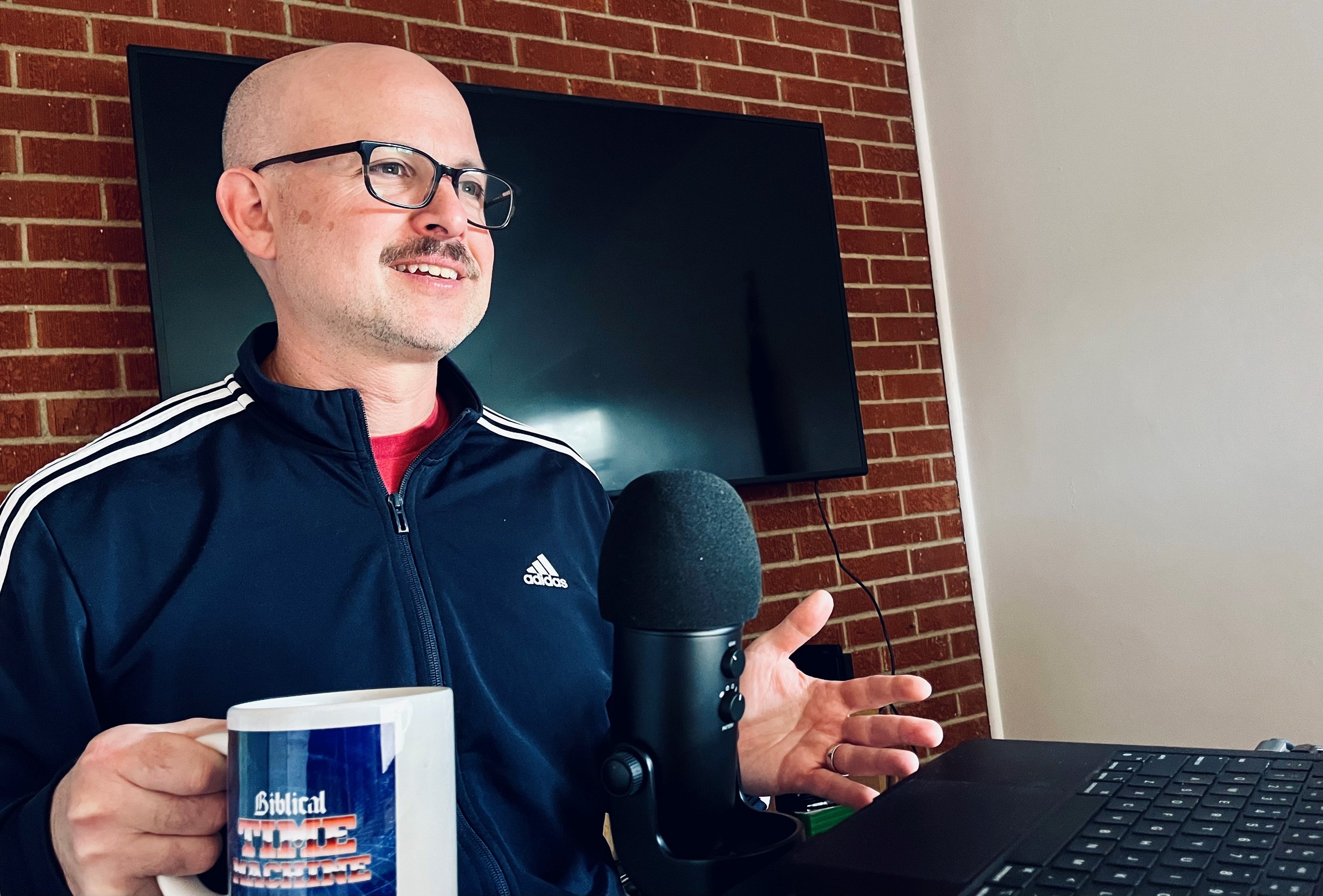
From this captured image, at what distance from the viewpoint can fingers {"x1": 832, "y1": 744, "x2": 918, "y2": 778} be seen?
0.80 m

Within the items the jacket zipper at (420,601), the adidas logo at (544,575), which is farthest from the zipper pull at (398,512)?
the adidas logo at (544,575)

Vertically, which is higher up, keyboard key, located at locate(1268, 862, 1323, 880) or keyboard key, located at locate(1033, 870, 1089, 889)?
keyboard key, located at locate(1033, 870, 1089, 889)

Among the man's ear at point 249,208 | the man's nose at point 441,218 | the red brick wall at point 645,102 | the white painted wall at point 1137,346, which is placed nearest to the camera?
the man's nose at point 441,218

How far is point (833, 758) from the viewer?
847 mm

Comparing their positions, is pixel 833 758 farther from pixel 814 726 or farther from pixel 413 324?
pixel 413 324

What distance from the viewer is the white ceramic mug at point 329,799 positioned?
18.1 inches

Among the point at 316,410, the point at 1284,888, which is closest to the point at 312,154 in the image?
the point at 316,410

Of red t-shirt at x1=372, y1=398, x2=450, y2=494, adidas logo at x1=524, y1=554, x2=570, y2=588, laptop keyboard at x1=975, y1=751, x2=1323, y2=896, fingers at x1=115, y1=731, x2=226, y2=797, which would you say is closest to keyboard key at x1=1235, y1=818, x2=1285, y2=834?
laptop keyboard at x1=975, y1=751, x2=1323, y2=896

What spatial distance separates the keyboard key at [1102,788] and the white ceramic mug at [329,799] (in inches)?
16.6

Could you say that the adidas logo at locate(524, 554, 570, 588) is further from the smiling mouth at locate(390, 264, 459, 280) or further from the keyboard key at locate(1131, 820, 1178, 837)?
the keyboard key at locate(1131, 820, 1178, 837)

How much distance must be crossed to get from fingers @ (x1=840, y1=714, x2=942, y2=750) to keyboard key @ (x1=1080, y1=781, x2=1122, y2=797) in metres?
0.10

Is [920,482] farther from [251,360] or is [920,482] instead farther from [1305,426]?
[251,360]

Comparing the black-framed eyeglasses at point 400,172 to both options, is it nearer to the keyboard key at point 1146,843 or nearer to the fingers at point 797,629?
the fingers at point 797,629

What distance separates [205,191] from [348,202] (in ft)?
2.77
